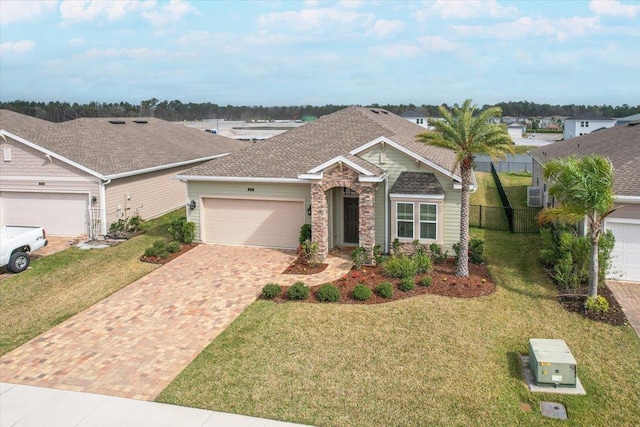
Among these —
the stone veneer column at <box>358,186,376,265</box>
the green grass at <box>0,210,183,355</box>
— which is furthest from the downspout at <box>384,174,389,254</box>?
the green grass at <box>0,210,183,355</box>

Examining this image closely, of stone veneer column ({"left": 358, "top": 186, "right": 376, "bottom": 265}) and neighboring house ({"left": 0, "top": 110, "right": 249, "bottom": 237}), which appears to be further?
neighboring house ({"left": 0, "top": 110, "right": 249, "bottom": 237})

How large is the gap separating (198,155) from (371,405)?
84.4 feet

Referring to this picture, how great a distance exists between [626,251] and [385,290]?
24.6ft

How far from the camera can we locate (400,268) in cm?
1645

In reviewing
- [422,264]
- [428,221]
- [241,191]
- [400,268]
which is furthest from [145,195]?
[422,264]

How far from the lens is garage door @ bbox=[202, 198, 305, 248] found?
68.7 feet

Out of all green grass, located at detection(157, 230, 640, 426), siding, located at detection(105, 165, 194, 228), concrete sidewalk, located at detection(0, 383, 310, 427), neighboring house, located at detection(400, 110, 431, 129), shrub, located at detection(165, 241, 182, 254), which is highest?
neighboring house, located at detection(400, 110, 431, 129)

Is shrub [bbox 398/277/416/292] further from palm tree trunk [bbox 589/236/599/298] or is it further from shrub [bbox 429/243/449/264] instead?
palm tree trunk [bbox 589/236/599/298]

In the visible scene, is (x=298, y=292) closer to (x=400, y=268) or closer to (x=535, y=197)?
(x=400, y=268)

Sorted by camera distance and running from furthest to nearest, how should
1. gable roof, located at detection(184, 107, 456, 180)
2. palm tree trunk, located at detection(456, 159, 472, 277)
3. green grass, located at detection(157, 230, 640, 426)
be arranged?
gable roof, located at detection(184, 107, 456, 180) → palm tree trunk, located at detection(456, 159, 472, 277) → green grass, located at detection(157, 230, 640, 426)

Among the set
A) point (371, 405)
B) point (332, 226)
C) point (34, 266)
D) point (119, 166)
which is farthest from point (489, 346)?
point (119, 166)

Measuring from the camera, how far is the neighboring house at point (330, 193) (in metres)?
18.4

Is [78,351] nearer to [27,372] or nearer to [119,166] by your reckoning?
[27,372]

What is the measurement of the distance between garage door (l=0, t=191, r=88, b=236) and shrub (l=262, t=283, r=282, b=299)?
39.0 feet
